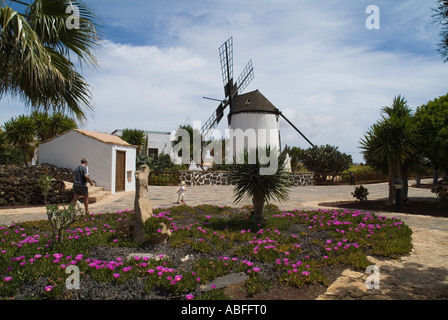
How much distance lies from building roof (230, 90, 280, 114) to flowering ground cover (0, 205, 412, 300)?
1865 centimetres

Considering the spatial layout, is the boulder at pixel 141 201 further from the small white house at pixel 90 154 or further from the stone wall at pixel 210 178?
the stone wall at pixel 210 178

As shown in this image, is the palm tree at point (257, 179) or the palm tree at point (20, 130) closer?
the palm tree at point (257, 179)

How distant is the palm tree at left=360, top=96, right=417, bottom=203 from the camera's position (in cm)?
1219

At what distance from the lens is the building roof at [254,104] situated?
2636 cm

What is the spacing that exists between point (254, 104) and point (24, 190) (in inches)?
725

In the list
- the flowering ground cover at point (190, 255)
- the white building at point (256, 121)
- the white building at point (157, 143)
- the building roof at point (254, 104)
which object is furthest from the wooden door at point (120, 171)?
the white building at point (157, 143)

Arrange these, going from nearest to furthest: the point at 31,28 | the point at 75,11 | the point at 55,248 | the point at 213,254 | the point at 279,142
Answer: the point at 55,248, the point at 213,254, the point at 31,28, the point at 75,11, the point at 279,142

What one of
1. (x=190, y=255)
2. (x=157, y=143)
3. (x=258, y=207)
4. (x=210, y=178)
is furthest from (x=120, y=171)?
(x=157, y=143)

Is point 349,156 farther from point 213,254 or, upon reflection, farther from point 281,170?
point 213,254

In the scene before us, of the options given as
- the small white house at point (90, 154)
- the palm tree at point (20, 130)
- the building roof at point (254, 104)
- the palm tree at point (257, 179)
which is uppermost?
the building roof at point (254, 104)

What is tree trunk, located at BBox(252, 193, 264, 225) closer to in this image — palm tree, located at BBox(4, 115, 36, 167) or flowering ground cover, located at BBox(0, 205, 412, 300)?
flowering ground cover, located at BBox(0, 205, 412, 300)
